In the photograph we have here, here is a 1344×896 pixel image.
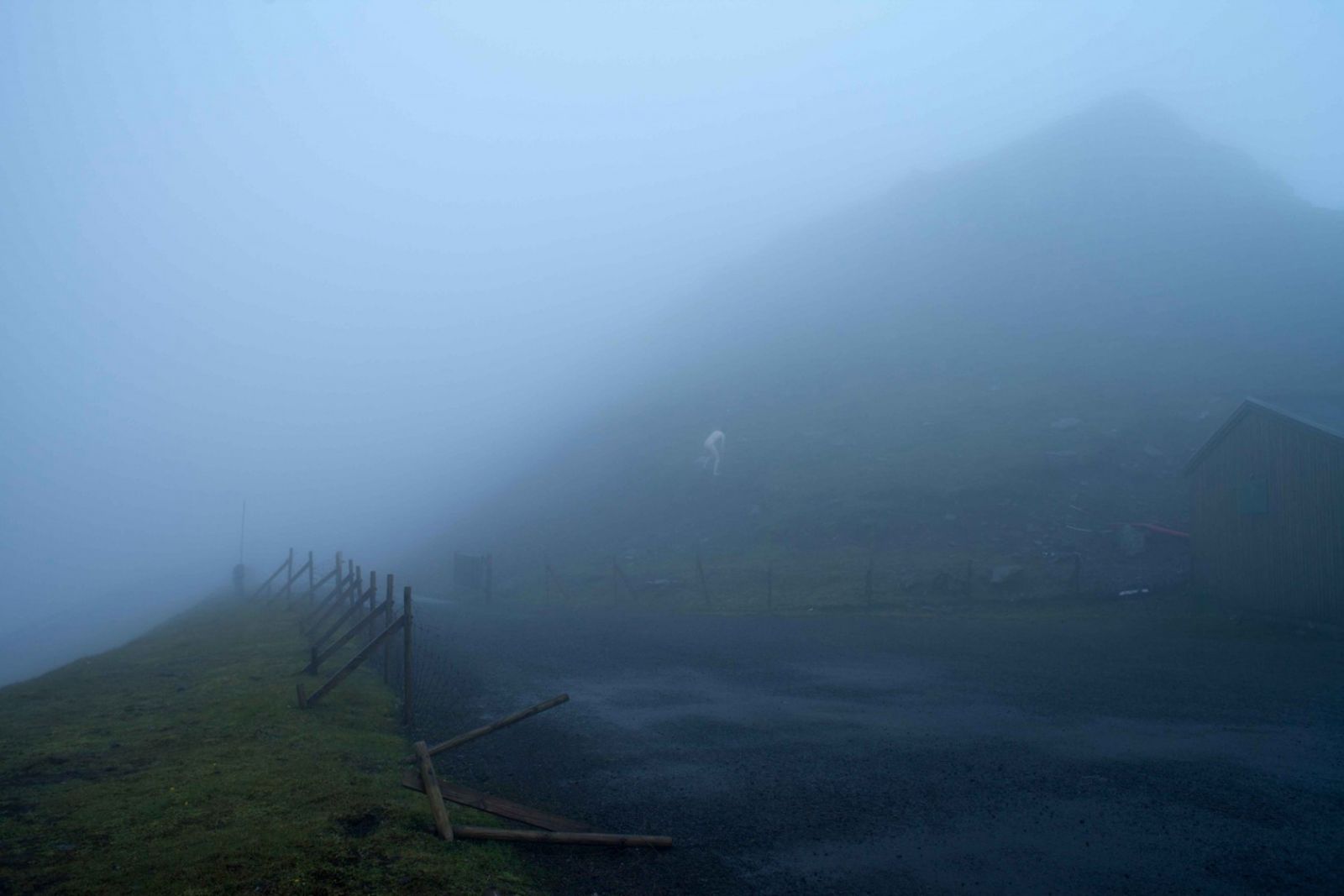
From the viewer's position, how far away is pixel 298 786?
34.5 ft

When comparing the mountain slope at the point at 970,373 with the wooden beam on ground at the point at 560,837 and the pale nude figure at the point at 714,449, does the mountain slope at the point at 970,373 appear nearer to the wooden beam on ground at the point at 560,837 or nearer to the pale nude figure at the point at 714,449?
the pale nude figure at the point at 714,449

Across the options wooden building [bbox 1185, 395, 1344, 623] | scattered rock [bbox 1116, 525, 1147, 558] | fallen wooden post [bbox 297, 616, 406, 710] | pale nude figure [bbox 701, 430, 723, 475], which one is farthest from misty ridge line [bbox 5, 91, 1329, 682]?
fallen wooden post [bbox 297, 616, 406, 710]

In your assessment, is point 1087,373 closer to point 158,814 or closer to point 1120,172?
point 1120,172

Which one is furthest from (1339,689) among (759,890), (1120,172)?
(1120,172)

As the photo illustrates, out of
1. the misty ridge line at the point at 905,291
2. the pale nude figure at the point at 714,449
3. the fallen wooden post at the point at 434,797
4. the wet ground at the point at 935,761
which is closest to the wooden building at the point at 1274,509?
the wet ground at the point at 935,761

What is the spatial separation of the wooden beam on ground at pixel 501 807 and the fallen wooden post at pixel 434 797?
207 mm

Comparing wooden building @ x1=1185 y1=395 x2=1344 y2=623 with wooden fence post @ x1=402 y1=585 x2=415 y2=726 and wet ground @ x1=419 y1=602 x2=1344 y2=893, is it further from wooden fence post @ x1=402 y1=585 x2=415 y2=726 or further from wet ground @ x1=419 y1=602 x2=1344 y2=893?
wooden fence post @ x1=402 y1=585 x2=415 y2=726

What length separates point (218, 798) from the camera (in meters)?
10.1

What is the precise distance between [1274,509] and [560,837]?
27616mm

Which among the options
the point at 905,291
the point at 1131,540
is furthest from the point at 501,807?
the point at 905,291

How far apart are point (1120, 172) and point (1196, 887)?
10298cm

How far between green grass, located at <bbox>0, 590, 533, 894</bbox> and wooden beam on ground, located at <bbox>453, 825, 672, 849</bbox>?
148 mm

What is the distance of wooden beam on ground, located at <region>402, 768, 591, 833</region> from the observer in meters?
9.66

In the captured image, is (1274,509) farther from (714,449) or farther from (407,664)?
(714,449)
